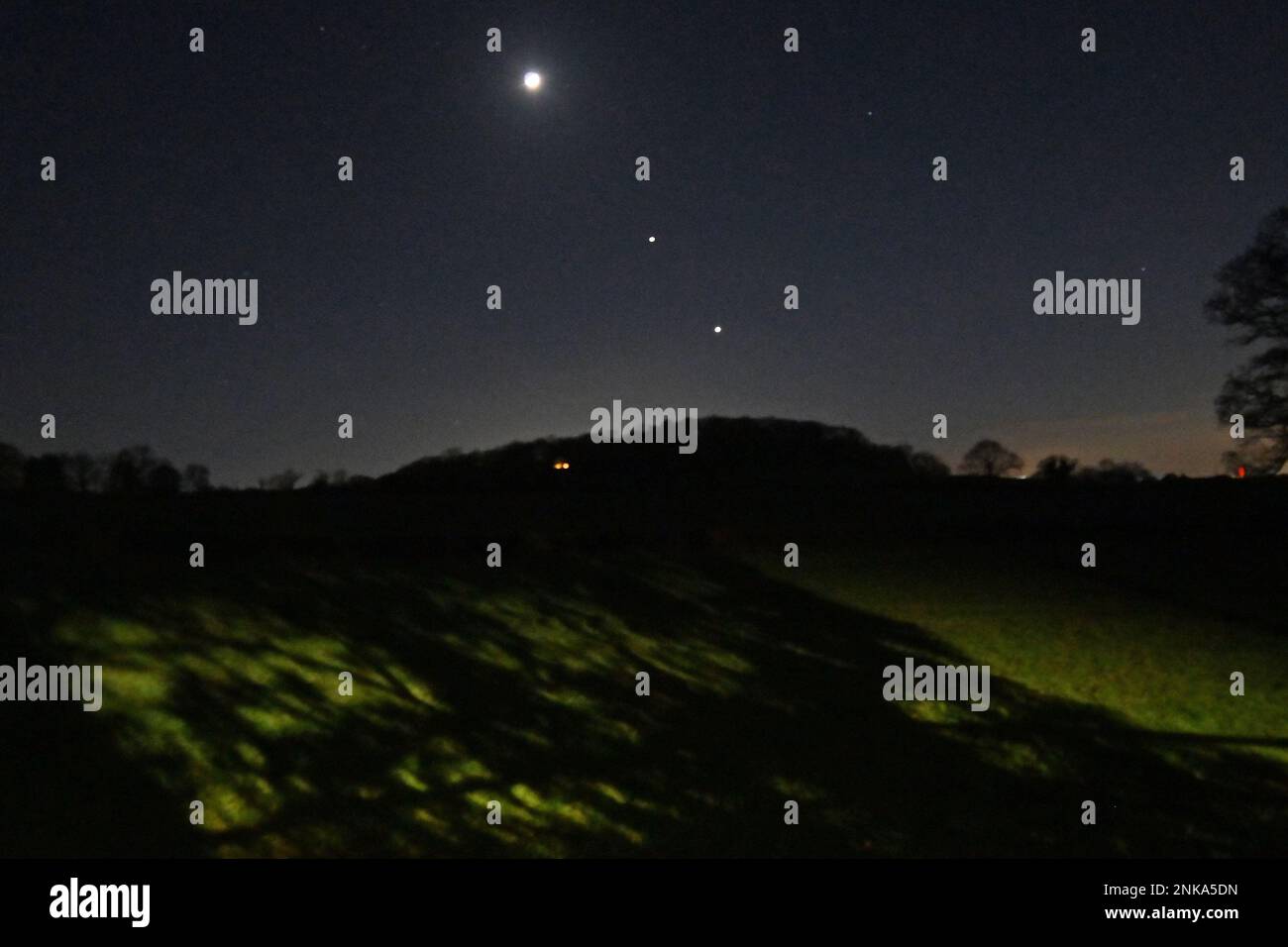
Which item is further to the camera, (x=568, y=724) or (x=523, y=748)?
(x=568, y=724)

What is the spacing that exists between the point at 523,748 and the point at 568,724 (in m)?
0.73

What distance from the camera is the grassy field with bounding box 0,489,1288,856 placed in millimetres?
6117

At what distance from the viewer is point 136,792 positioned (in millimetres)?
5902

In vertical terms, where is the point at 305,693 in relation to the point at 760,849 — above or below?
above

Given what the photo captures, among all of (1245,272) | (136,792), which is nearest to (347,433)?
(136,792)

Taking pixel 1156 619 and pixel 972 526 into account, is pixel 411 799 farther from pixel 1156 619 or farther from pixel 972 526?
pixel 972 526

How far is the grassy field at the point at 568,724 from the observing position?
20.1 ft

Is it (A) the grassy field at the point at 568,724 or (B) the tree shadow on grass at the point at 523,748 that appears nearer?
(B) the tree shadow on grass at the point at 523,748

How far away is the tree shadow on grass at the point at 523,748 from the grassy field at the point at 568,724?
0.10ft

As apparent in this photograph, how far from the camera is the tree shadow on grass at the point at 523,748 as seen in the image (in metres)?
6.02

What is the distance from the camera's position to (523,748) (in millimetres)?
7395

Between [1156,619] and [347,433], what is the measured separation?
13921 mm

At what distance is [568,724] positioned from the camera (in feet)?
26.4
